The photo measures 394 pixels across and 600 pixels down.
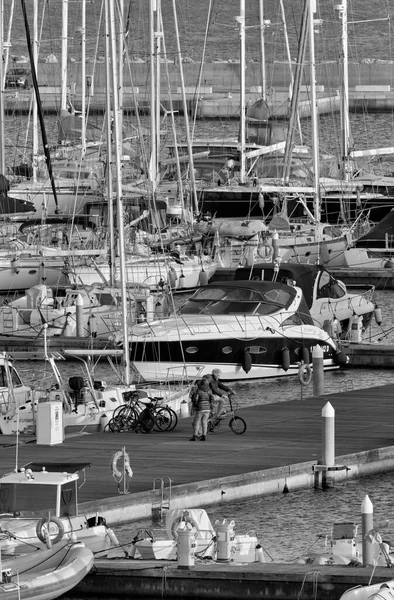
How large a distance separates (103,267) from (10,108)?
199 ft

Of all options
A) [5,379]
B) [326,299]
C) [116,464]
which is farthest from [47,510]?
[326,299]

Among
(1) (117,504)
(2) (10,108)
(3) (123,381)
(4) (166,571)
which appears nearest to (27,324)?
(3) (123,381)

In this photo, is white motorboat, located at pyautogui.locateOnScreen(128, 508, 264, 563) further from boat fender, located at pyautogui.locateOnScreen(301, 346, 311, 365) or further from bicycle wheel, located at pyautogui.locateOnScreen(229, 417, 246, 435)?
boat fender, located at pyautogui.locateOnScreen(301, 346, 311, 365)

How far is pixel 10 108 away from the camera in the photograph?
Answer: 346 feet

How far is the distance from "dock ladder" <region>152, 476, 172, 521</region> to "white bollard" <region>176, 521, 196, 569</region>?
8.68 feet

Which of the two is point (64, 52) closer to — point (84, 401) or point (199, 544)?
point (84, 401)

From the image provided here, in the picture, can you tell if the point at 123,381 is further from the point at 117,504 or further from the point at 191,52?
the point at 191,52

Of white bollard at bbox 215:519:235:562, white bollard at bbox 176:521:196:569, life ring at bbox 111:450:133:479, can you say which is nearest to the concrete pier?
life ring at bbox 111:450:133:479

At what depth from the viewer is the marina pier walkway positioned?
79.8 feet

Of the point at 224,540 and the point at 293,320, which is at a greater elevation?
the point at 224,540

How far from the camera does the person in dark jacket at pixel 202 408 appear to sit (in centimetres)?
2788

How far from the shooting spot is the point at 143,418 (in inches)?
1147

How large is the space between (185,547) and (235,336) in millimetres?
16105

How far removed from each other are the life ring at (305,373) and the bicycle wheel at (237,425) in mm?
6984
